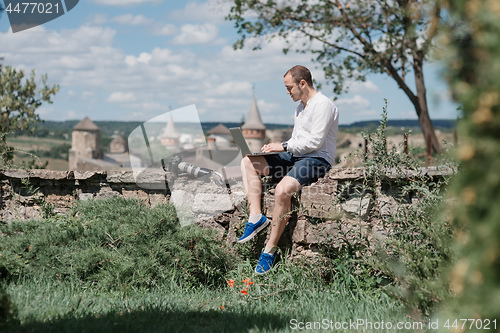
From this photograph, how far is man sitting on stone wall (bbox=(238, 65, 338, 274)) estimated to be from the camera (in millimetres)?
4656

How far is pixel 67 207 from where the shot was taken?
633 cm

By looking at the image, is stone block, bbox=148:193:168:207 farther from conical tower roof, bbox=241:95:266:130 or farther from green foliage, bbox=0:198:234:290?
conical tower roof, bbox=241:95:266:130

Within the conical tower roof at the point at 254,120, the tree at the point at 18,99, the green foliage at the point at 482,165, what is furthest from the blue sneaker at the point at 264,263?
the conical tower roof at the point at 254,120

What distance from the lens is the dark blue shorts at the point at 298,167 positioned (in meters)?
4.73

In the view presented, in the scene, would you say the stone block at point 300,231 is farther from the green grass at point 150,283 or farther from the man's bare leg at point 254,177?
the man's bare leg at point 254,177

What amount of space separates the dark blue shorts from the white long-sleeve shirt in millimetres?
79

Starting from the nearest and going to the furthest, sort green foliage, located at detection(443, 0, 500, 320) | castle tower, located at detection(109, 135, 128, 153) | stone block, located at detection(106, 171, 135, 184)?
green foliage, located at detection(443, 0, 500, 320) < stone block, located at detection(106, 171, 135, 184) < castle tower, located at detection(109, 135, 128, 153)

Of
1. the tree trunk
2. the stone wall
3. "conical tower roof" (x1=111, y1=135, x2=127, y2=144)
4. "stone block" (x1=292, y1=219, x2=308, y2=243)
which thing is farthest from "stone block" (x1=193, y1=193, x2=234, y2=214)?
"conical tower roof" (x1=111, y1=135, x2=127, y2=144)

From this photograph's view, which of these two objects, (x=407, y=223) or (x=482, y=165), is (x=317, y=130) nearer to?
(x=407, y=223)

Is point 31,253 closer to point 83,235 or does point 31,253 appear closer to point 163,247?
point 83,235

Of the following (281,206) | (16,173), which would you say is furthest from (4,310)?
(16,173)

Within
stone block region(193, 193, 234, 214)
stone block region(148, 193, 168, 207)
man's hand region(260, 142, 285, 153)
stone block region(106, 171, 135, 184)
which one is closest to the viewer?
man's hand region(260, 142, 285, 153)

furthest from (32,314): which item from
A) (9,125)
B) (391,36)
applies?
(391,36)

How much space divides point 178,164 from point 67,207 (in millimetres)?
1699
